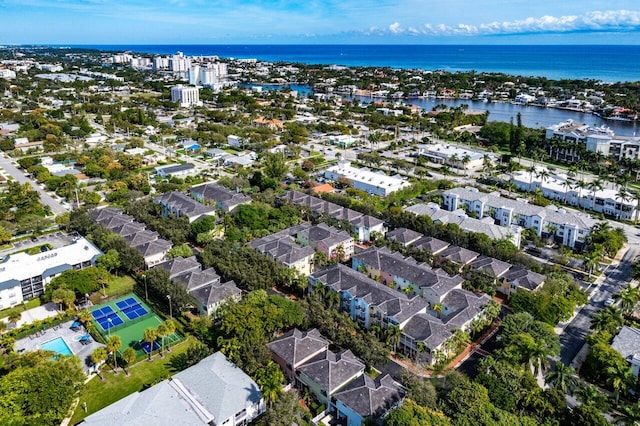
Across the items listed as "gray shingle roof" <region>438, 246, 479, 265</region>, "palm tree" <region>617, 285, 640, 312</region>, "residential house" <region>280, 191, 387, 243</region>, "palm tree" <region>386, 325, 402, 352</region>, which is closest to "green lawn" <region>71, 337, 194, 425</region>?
"palm tree" <region>386, 325, 402, 352</region>

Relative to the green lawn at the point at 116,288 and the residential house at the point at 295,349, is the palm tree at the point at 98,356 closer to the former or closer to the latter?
the green lawn at the point at 116,288

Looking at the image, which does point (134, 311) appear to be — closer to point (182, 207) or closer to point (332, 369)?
point (182, 207)

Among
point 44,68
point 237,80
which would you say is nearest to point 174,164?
point 237,80

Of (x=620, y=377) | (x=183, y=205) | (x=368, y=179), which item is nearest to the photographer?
(x=620, y=377)

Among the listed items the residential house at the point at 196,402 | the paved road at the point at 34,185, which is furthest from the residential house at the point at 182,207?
the residential house at the point at 196,402

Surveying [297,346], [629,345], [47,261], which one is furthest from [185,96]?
[629,345]

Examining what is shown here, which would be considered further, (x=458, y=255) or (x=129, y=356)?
(x=458, y=255)

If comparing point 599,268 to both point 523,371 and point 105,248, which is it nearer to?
point 523,371

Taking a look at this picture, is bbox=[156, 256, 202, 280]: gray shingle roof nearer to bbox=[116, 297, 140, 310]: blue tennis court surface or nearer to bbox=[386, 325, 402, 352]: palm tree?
bbox=[116, 297, 140, 310]: blue tennis court surface
